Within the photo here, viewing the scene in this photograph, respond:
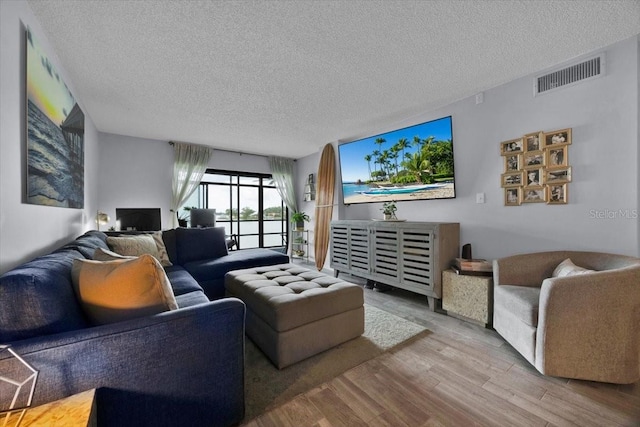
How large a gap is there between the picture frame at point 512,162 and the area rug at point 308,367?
1.75 meters

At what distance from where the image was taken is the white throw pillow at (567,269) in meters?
1.69

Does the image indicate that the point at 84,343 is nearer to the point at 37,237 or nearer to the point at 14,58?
the point at 37,237

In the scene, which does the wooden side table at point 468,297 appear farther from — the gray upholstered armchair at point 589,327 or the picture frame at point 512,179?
the picture frame at point 512,179

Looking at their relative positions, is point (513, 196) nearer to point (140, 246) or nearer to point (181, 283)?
point (181, 283)

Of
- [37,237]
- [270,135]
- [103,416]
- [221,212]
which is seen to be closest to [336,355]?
[103,416]

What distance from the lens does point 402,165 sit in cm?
324

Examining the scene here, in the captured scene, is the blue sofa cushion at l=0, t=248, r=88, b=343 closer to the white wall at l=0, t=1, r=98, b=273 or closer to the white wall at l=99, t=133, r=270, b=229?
the white wall at l=0, t=1, r=98, b=273

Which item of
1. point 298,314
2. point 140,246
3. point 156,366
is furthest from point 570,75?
point 140,246

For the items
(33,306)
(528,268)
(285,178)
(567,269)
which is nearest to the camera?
(33,306)

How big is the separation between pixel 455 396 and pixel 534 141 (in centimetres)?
224

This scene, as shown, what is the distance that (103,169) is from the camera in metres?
3.84

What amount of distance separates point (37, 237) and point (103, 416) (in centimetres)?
128

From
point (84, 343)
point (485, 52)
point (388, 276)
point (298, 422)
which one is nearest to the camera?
point (84, 343)

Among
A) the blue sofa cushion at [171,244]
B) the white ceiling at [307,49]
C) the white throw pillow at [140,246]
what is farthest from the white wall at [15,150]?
the blue sofa cushion at [171,244]
